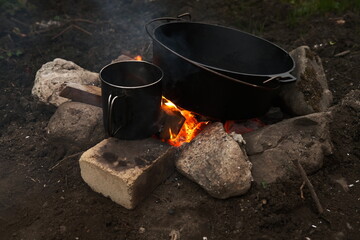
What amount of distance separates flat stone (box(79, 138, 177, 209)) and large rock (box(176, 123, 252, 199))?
19 centimetres

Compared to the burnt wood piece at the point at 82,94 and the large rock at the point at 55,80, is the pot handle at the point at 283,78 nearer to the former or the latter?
the burnt wood piece at the point at 82,94

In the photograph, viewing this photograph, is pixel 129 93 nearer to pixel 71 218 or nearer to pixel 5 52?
pixel 71 218

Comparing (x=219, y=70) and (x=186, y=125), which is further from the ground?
(x=219, y=70)

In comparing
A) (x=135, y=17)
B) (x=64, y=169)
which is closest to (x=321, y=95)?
(x=64, y=169)

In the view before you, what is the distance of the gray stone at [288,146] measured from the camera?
9.36 ft

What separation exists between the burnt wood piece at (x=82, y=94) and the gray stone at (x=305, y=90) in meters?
1.74

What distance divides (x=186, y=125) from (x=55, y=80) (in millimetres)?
1450

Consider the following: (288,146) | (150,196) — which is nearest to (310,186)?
(288,146)

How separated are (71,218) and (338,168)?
221 cm

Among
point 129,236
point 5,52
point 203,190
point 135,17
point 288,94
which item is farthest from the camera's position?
point 135,17

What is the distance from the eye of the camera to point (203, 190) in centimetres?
283

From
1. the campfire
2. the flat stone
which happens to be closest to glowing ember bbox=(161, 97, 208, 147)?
the campfire

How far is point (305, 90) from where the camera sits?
3.33 m

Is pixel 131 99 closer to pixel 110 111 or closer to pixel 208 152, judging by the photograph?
pixel 110 111
